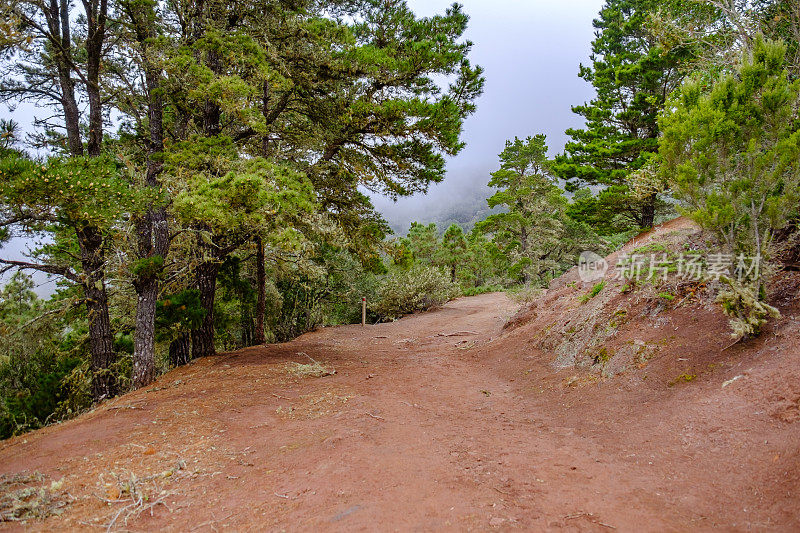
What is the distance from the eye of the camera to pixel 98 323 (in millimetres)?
7871

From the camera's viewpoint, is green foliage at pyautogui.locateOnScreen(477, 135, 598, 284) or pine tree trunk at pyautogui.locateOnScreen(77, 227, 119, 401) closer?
pine tree trunk at pyautogui.locateOnScreen(77, 227, 119, 401)

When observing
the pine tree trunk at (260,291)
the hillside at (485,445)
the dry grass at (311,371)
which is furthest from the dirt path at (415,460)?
the pine tree trunk at (260,291)

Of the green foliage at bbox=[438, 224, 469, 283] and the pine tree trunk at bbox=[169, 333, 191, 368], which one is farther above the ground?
the green foliage at bbox=[438, 224, 469, 283]

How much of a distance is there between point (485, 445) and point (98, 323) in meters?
7.91

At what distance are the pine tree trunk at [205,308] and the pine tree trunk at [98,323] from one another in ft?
6.58

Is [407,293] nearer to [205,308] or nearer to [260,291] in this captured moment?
[260,291]

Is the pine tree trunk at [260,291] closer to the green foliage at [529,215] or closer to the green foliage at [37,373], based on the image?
the green foliage at [37,373]

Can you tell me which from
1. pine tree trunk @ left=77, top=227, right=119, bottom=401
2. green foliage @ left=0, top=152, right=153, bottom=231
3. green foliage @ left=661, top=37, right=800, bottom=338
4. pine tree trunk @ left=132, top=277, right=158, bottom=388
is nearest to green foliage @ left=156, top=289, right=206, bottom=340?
pine tree trunk @ left=132, top=277, right=158, bottom=388

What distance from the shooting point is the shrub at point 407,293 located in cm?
2028

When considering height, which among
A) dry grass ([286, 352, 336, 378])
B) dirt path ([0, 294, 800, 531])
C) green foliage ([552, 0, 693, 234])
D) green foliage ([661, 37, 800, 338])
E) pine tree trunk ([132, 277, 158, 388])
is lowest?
dry grass ([286, 352, 336, 378])

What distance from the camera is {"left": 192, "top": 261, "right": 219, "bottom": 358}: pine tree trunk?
9.73 meters

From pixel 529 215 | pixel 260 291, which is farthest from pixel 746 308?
pixel 529 215

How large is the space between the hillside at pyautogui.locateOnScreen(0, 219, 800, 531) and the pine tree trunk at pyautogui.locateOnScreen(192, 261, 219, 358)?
8.99 ft

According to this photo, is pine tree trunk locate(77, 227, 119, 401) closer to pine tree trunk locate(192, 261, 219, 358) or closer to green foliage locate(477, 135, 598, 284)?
pine tree trunk locate(192, 261, 219, 358)
